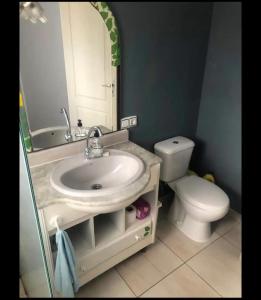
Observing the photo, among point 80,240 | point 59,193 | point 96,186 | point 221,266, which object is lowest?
point 221,266

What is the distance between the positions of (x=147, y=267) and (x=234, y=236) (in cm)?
75

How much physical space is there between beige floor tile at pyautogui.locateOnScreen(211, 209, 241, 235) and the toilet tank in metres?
0.53

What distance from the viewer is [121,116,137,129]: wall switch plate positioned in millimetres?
1361

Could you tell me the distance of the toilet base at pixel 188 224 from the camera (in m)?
1.64

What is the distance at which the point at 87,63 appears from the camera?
1021 millimetres

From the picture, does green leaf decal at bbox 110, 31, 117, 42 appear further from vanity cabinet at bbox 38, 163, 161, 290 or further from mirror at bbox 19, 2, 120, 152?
vanity cabinet at bbox 38, 163, 161, 290

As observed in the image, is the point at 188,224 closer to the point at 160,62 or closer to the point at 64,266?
the point at 64,266

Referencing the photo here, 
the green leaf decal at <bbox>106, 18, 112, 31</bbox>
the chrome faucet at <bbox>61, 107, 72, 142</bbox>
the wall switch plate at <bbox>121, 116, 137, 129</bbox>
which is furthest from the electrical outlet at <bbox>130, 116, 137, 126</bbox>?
the green leaf decal at <bbox>106, 18, 112, 31</bbox>

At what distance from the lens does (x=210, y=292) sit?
1299 millimetres

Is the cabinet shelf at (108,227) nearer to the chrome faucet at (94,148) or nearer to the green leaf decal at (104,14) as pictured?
the chrome faucet at (94,148)

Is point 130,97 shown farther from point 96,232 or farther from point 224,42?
point 96,232

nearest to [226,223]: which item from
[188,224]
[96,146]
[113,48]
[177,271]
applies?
[188,224]
